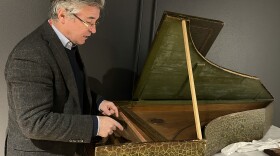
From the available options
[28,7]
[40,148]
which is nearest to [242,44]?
[28,7]

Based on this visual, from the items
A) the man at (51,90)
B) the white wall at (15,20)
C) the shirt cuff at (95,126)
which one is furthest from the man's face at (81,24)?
the white wall at (15,20)

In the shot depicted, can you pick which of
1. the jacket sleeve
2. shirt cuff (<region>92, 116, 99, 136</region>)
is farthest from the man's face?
shirt cuff (<region>92, 116, 99, 136</region>)

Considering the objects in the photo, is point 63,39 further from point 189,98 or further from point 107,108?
point 189,98

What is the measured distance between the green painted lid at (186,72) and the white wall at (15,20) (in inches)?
34.5

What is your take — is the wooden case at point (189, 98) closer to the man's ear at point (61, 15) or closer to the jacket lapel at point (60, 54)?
the jacket lapel at point (60, 54)

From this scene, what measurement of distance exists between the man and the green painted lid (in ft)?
1.67

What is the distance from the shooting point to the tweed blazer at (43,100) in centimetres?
124

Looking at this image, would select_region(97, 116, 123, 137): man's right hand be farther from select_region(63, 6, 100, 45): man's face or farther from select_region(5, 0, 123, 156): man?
select_region(63, 6, 100, 45): man's face

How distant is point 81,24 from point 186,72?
0.93m

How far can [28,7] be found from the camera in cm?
217

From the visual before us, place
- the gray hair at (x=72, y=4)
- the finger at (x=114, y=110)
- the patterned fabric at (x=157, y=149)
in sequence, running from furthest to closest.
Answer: the finger at (x=114, y=110) < the gray hair at (x=72, y=4) < the patterned fabric at (x=157, y=149)

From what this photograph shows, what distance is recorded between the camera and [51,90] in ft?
4.31

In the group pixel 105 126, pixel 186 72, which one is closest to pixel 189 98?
pixel 186 72

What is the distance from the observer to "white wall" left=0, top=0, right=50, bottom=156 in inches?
83.9
